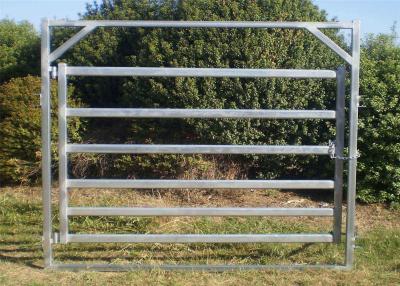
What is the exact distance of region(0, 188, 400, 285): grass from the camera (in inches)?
216

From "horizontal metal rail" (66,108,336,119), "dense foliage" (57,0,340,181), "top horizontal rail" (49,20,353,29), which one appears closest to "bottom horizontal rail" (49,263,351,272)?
"horizontal metal rail" (66,108,336,119)

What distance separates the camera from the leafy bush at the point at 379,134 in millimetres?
7445

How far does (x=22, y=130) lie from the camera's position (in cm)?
843

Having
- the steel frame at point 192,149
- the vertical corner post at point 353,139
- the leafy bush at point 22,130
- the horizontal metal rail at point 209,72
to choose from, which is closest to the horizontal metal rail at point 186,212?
the steel frame at point 192,149

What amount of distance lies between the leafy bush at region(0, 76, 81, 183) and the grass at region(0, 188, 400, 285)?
1.40ft

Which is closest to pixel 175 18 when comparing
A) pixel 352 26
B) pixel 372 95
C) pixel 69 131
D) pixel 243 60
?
pixel 243 60

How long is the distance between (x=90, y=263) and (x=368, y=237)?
9.83 ft

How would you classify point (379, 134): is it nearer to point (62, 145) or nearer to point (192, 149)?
point (192, 149)

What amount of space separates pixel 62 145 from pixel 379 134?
397 centimetres

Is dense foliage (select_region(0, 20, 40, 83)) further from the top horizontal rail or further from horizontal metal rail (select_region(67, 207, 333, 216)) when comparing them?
horizontal metal rail (select_region(67, 207, 333, 216))

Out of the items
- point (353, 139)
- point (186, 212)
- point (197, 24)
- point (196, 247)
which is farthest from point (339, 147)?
point (196, 247)

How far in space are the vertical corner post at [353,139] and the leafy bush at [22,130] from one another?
441cm

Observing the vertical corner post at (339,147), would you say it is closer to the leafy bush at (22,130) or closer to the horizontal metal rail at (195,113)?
the horizontal metal rail at (195,113)

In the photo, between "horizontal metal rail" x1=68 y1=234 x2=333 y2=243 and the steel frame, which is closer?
the steel frame
